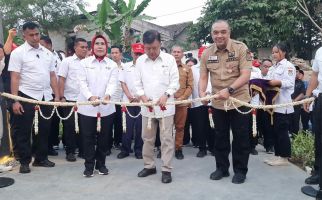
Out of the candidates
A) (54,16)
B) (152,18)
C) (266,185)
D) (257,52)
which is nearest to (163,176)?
(266,185)

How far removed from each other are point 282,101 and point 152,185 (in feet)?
7.74

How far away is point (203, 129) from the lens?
240 inches

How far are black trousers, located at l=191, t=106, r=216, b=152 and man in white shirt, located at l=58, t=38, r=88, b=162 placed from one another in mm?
2046

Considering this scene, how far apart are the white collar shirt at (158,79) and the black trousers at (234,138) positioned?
639 mm

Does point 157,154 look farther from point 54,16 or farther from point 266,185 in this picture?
point 54,16

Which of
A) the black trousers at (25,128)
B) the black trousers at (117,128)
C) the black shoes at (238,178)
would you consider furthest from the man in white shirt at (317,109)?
the black trousers at (25,128)

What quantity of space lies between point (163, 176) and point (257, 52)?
13.6 meters

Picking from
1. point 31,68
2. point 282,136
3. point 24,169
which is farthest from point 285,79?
point 24,169

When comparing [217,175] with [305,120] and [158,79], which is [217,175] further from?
[305,120]

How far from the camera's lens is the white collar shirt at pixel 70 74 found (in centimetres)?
577

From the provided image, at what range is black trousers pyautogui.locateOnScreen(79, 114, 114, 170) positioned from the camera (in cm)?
468

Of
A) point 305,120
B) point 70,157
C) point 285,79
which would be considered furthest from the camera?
point 305,120

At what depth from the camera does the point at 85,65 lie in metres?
4.71

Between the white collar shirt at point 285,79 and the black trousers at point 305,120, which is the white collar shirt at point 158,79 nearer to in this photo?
the white collar shirt at point 285,79
